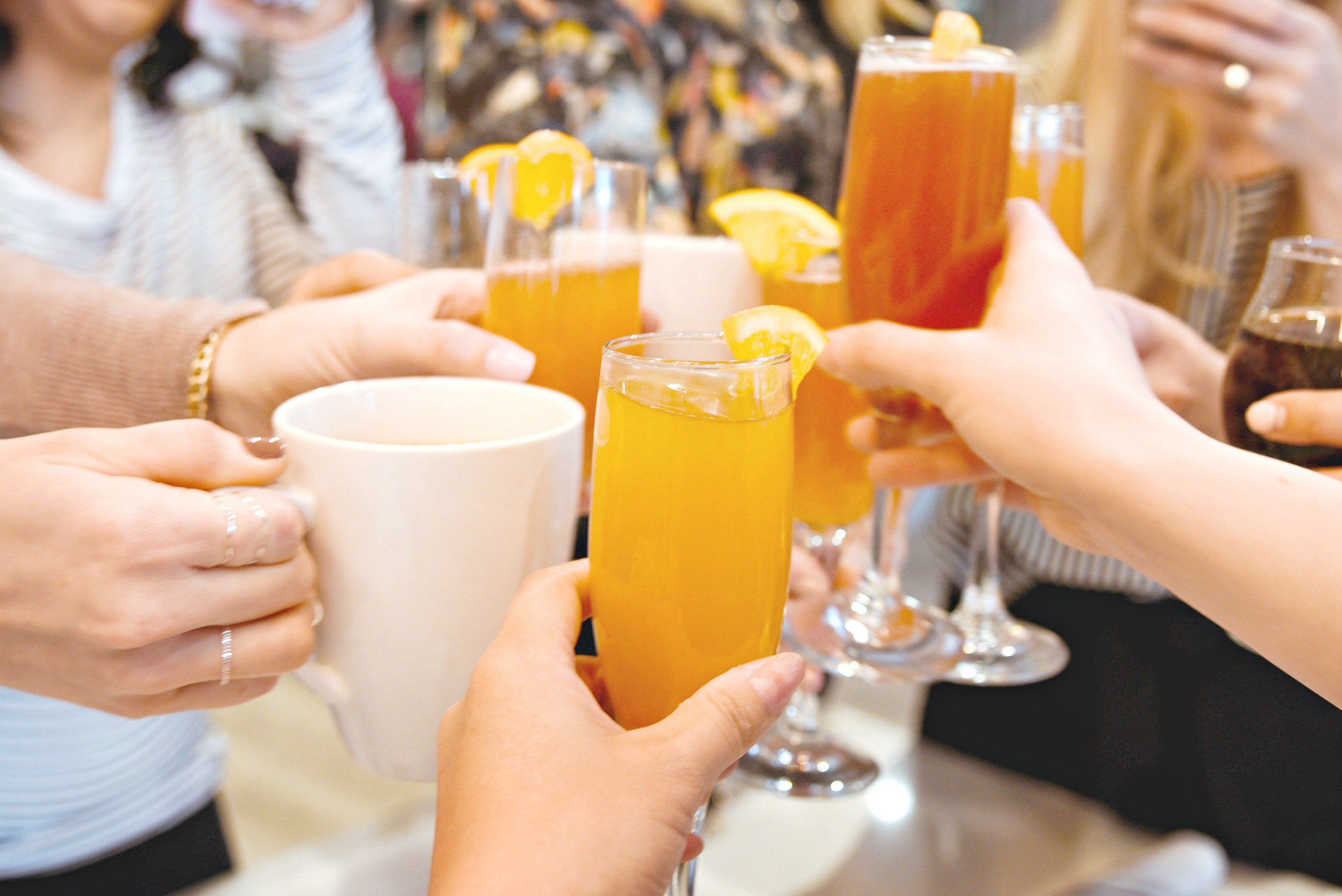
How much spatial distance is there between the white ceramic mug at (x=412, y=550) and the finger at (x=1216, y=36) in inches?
47.9

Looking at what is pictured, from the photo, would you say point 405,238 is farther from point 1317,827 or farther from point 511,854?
point 1317,827

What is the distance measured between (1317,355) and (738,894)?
65cm

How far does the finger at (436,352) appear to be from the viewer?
2.52 feet

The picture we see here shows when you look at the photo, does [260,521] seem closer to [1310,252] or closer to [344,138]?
[1310,252]

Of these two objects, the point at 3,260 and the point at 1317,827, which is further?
the point at 1317,827

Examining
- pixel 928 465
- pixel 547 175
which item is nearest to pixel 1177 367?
pixel 928 465

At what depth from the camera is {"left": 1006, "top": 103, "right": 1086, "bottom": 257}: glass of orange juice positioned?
0.97 m

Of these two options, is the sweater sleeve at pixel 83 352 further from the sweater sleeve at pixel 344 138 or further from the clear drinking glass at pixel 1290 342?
the sweater sleeve at pixel 344 138

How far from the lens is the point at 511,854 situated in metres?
0.43

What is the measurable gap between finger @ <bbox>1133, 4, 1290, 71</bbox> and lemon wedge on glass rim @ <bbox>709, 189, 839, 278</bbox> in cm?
80

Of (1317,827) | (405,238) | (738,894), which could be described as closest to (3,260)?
(405,238)

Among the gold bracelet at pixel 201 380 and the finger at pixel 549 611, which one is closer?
the finger at pixel 549 611

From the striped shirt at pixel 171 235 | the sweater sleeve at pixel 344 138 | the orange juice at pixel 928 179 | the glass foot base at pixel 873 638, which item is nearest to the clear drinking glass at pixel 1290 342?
the orange juice at pixel 928 179

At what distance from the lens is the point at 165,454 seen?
22.5 inches
